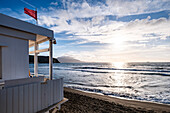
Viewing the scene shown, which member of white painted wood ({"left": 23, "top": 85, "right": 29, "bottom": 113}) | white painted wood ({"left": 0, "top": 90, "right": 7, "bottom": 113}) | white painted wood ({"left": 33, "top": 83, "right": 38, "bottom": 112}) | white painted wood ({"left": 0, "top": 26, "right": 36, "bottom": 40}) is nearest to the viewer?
white painted wood ({"left": 0, "top": 90, "right": 7, "bottom": 113})

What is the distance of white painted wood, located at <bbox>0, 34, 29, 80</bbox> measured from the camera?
3.95m

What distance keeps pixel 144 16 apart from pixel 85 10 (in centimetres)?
768

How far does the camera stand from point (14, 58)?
4230 millimetres

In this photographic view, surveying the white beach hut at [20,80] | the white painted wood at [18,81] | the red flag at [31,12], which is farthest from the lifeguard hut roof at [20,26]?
the white painted wood at [18,81]

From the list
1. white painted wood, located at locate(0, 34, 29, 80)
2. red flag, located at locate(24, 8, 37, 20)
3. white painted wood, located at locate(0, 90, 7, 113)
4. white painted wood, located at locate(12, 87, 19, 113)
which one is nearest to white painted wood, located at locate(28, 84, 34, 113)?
white painted wood, located at locate(12, 87, 19, 113)

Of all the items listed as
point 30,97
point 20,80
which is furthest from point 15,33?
point 30,97

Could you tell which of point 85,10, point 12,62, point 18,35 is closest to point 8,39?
point 18,35

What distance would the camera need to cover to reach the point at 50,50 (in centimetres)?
445

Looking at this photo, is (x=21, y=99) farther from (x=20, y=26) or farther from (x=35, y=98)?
(x=20, y=26)

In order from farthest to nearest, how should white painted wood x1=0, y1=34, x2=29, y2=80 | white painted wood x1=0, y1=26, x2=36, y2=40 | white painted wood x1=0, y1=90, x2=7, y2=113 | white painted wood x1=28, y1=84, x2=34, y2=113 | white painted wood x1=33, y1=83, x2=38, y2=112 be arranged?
1. white painted wood x1=0, y1=34, x2=29, y2=80
2. white painted wood x1=0, y1=26, x2=36, y2=40
3. white painted wood x1=33, y1=83, x2=38, y2=112
4. white painted wood x1=28, y1=84, x2=34, y2=113
5. white painted wood x1=0, y1=90, x2=7, y2=113

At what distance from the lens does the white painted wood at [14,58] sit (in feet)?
13.0

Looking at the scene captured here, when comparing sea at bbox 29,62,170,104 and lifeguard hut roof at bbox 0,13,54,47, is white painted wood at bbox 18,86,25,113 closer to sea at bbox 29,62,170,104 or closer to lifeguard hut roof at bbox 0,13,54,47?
lifeguard hut roof at bbox 0,13,54,47

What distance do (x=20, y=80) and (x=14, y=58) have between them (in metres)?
1.74

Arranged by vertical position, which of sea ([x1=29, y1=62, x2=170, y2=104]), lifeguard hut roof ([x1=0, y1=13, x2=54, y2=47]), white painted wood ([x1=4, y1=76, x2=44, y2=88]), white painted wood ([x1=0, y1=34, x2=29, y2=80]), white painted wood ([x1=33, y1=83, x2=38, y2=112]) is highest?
lifeguard hut roof ([x1=0, y1=13, x2=54, y2=47])
